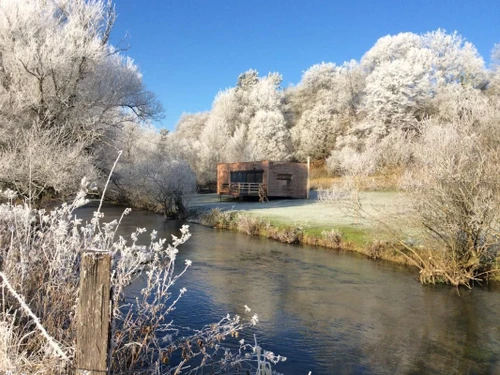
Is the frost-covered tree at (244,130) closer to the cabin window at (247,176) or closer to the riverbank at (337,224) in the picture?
the cabin window at (247,176)

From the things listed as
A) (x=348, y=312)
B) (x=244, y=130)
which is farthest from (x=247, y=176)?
(x=348, y=312)

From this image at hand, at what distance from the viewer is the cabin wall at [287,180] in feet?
113

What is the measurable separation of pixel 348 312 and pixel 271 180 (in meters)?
25.2

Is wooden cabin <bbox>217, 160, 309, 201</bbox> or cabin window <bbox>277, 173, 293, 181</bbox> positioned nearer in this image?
wooden cabin <bbox>217, 160, 309, 201</bbox>

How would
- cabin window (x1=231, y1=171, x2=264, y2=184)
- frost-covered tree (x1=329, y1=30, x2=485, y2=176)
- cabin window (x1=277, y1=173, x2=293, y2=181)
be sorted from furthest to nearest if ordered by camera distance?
frost-covered tree (x1=329, y1=30, x2=485, y2=176)
cabin window (x1=231, y1=171, x2=264, y2=184)
cabin window (x1=277, y1=173, x2=293, y2=181)

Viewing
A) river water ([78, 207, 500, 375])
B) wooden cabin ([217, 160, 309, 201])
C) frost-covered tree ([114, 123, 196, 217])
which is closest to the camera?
river water ([78, 207, 500, 375])

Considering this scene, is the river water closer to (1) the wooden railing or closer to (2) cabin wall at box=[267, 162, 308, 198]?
(1) the wooden railing

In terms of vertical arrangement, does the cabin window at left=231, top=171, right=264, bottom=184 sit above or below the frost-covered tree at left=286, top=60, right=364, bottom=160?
below

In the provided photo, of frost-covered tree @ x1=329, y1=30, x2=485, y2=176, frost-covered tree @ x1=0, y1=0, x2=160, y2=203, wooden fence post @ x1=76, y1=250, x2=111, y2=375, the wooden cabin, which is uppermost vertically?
frost-covered tree @ x1=329, y1=30, x2=485, y2=176

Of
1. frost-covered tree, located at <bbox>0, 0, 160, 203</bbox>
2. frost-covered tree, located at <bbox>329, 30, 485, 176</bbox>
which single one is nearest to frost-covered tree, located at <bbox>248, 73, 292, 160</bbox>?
frost-covered tree, located at <bbox>329, 30, 485, 176</bbox>

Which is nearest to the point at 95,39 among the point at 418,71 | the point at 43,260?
Result: the point at 43,260

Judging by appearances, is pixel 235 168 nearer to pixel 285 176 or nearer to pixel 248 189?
pixel 248 189

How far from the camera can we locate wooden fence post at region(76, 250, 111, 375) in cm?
250

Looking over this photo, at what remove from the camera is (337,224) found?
63.8 feet
